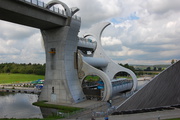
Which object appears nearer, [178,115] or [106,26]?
[178,115]

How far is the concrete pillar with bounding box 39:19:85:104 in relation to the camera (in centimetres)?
2705

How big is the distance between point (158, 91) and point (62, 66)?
14.8 meters

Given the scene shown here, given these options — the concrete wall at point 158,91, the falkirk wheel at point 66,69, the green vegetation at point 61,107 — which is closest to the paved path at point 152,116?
the concrete wall at point 158,91

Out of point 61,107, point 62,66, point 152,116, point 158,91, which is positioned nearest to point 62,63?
point 62,66

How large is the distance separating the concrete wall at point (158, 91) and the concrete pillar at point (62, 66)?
1163cm

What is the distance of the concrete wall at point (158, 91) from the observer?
1647cm

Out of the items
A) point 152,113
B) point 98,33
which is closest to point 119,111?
point 152,113

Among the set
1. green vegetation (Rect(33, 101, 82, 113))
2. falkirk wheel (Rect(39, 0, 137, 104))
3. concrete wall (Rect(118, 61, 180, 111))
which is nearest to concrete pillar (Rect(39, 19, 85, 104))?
falkirk wheel (Rect(39, 0, 137, 104))

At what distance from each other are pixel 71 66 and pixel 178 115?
55.1 feet

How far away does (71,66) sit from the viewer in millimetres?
28562

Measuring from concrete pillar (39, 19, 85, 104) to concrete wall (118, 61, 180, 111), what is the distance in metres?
11.6

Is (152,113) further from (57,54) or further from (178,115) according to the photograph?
(57,54)

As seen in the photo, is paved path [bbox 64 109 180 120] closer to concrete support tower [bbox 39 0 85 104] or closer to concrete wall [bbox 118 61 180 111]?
concrete wall [bbox 118 61 180 111]

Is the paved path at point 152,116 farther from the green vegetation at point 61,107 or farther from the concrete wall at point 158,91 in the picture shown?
the green vegetation at point 61,107
